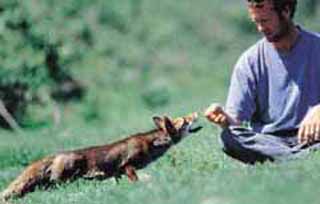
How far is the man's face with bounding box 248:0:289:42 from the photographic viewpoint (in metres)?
10.2

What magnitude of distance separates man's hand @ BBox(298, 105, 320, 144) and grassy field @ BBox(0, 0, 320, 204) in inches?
12.6

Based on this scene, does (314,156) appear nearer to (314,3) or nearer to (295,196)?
(295,196)

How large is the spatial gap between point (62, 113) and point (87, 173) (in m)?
20.2

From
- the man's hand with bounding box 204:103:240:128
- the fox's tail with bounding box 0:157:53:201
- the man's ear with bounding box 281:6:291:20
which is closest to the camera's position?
the man's hand with bounding box 204:103:240:128

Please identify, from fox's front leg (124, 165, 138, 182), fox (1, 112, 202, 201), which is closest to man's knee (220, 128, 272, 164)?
fox's front leg (124, 165, 138, 182)

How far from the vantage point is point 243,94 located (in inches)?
410

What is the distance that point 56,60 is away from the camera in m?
25.6

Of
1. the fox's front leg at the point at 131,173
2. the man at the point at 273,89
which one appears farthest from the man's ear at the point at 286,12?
the fox's front leg at the point at 131,173

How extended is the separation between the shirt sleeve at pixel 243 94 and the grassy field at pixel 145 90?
1.49 ft

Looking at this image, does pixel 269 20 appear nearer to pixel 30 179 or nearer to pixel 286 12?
pixel 286 12

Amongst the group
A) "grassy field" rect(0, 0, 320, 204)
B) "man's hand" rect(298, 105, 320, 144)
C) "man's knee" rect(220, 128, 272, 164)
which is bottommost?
"grassy field" rect(0, 0, 320, 204)

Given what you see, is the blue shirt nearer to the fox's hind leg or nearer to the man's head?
the man's head

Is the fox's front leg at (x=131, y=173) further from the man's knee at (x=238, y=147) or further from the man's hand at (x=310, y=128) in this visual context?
the man's hand at (x=310, y=128)

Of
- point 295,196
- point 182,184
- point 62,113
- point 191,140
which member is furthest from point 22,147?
point 62,113
